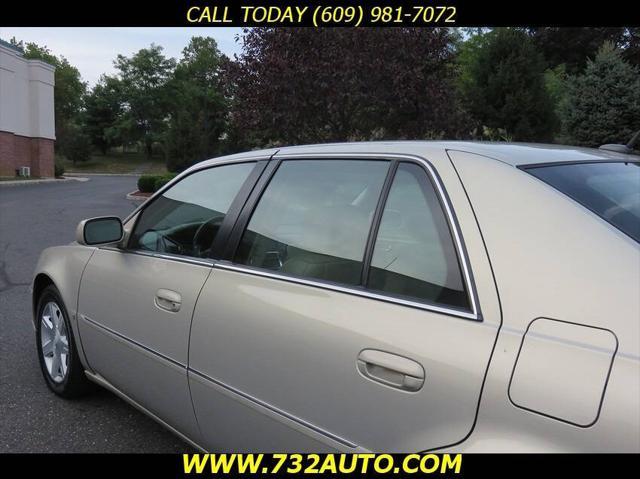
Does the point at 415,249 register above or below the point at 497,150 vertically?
below

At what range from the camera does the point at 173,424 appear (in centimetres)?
255

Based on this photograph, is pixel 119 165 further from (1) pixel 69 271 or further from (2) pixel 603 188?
(2) pixel 603 188

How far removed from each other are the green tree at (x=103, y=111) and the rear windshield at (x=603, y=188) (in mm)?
70302

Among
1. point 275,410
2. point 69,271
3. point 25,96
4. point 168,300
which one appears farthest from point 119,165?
point 275,410

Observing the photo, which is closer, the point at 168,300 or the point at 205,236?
the point at 168,300

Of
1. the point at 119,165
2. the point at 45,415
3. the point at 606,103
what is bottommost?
the point at 119,165

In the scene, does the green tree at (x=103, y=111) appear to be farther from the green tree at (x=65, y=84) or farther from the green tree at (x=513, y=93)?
the green tree at (x=513, y=93)

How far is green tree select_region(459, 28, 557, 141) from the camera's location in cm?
2181

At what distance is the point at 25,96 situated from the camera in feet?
103

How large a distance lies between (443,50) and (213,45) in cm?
6704

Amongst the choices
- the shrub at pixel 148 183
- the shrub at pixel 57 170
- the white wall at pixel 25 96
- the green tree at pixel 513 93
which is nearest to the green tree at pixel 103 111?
the shrub at pixel 57 170

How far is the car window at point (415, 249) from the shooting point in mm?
1668

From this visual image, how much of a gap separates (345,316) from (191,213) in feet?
4.58
